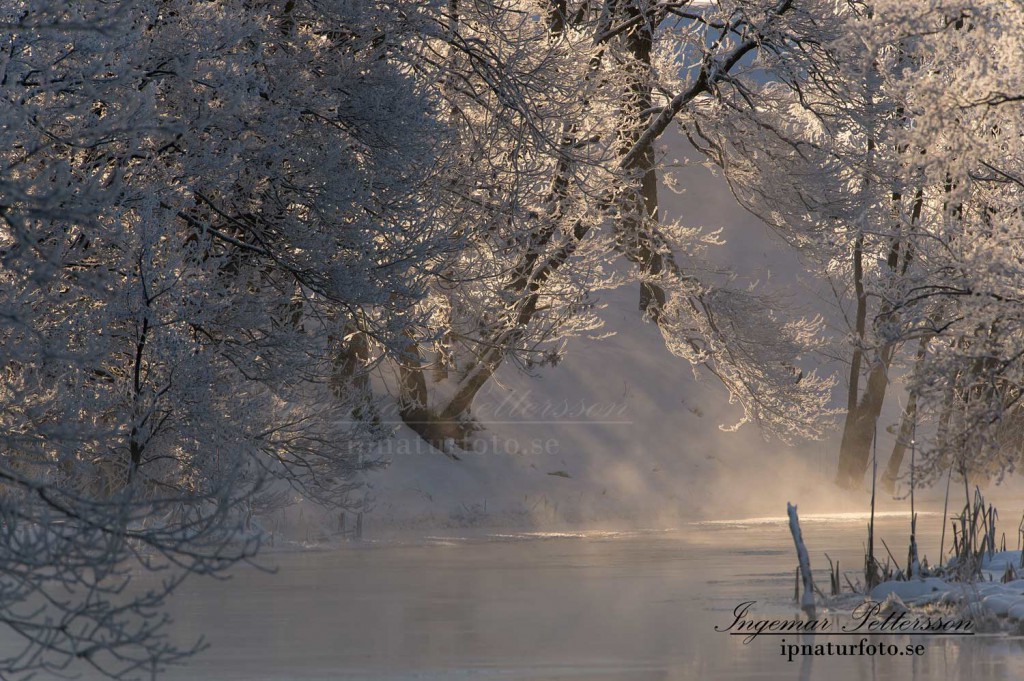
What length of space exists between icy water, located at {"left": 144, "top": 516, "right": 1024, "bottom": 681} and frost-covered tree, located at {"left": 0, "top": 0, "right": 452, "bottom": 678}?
936 mm

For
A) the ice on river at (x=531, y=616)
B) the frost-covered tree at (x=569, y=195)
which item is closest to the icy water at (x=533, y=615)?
the ice on river at (x=531, y=616)

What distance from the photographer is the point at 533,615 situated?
11.4 metres

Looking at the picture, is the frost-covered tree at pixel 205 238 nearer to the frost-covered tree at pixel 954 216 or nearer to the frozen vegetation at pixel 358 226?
the frozen vegetation at pixel 358 226

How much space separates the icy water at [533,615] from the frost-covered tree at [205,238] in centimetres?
94

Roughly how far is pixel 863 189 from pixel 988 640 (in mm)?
10858

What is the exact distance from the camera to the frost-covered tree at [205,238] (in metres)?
10.8

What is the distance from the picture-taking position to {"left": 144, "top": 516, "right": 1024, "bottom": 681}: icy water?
29.3ft

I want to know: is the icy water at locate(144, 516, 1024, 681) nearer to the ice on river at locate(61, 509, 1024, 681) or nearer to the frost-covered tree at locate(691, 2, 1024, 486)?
the ice on river at locate(61, 509, 1024, 681)

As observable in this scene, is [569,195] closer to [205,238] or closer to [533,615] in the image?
[205,238]

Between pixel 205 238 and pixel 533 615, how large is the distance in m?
4.40

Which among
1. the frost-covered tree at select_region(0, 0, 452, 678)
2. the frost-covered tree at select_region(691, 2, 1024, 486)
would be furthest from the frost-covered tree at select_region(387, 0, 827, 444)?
the frost-covered tree at select_region(691, 2, 1024, 486)

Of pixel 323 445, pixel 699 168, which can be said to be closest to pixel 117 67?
pixel 323 445

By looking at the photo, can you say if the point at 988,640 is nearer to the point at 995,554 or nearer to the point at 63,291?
the point at 995,554

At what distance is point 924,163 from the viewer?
511 inches
